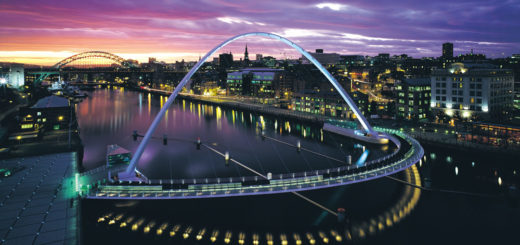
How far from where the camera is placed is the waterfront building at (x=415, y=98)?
173ft

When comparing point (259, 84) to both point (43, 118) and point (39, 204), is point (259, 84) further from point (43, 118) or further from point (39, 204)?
point (39, 204)

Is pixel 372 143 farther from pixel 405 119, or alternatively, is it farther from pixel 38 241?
pixel 38 241

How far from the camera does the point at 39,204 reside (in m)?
18.0

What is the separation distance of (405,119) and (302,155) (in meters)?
25.4

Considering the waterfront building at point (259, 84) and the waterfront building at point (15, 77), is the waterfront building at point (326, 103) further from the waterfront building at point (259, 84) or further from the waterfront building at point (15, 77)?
the waterfront building at point (15, 77)

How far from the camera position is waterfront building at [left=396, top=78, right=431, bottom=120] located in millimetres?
52688

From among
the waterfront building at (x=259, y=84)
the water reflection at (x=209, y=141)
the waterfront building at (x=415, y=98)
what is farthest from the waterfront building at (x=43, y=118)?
the waterfront building at (x=259, y=84)

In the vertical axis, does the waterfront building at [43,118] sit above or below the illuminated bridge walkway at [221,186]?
above

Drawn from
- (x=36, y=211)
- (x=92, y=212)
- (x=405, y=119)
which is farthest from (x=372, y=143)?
(x=36, y=211)

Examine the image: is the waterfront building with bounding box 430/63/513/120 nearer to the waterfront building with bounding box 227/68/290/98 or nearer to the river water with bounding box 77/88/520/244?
the river water with bounding box 77/88/520/244

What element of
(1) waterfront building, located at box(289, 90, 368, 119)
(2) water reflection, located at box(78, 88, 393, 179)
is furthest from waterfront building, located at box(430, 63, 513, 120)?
(2) water reflection, located at box(78, 88, 393, 179)

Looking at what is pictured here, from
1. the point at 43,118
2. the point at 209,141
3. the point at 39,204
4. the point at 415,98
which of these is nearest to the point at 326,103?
the point at 415,98

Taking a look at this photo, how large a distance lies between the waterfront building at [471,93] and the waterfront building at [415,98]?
228 cm

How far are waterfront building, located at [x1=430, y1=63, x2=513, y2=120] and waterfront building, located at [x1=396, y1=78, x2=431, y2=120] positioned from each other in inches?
89.9
